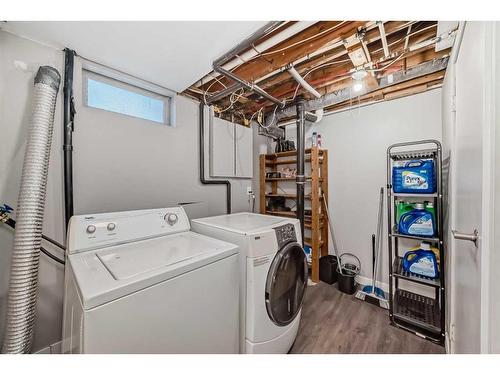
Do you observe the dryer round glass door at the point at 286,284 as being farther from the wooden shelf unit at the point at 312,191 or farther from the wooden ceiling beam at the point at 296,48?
the wooden ceiling beam at the point at 296,48

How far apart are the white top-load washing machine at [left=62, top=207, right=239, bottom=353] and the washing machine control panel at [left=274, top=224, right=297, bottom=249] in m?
0.34

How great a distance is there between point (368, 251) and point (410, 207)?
32.6 inches

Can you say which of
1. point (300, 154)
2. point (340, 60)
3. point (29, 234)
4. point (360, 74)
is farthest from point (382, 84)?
point (29, 234)

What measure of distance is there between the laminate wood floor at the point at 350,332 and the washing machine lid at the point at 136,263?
1.13 meters

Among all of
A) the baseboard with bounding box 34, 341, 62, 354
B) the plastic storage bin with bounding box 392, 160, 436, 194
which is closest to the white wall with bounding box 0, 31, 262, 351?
the baseboard with bounding box 34, 341, 62, 354

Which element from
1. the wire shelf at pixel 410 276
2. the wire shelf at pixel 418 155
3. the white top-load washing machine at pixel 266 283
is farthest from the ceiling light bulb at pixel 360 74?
the wire shelf at pixel 410 276

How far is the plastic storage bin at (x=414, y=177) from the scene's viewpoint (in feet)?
5.35

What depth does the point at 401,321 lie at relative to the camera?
1.73 metres

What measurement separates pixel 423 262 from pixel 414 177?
735mm

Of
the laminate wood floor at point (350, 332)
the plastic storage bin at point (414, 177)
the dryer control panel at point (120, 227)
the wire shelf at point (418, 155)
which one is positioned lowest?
the laminate wood floor at point (350, 332)

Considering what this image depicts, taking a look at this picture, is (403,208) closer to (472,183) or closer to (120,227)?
(472,183)
